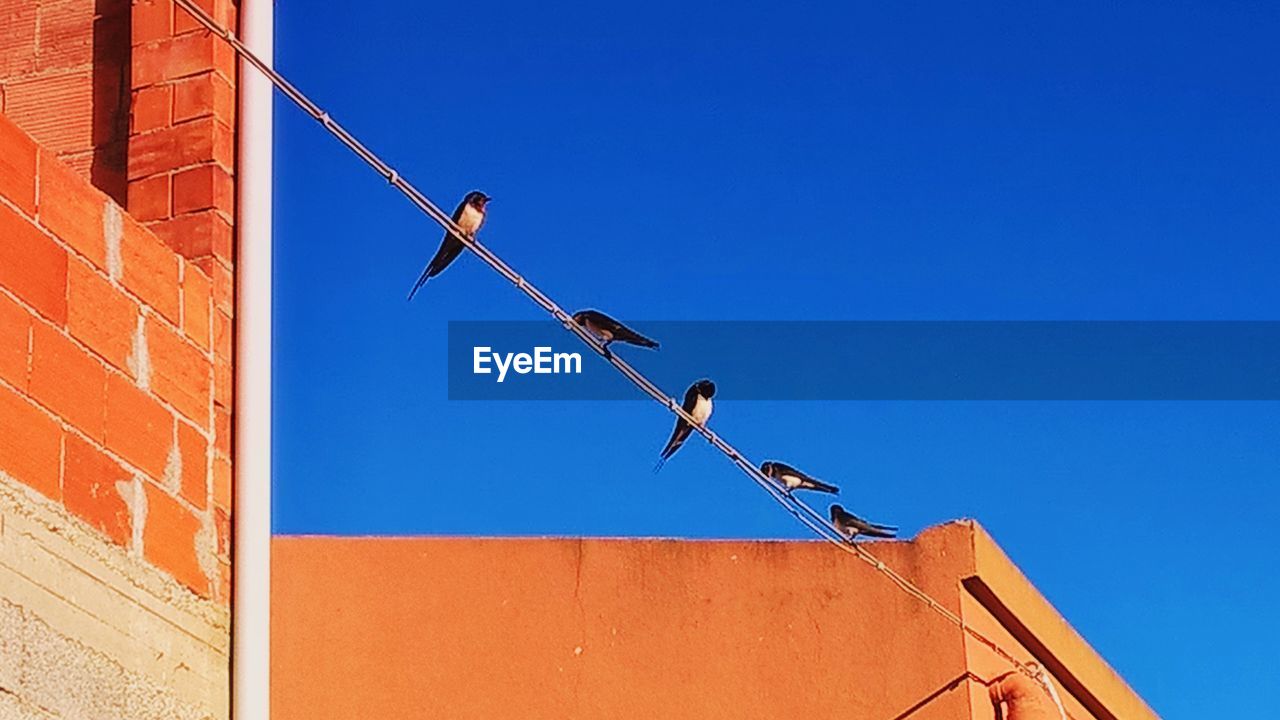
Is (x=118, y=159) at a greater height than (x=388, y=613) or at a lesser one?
greater

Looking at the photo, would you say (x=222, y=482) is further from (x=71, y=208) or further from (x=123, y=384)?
(x=71, y=208)

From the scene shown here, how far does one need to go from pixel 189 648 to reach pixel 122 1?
202cm

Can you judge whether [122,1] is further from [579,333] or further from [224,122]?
[579,333]

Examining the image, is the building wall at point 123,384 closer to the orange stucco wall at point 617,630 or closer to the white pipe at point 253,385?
the white pipe at point 253,385

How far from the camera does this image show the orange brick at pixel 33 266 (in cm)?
432

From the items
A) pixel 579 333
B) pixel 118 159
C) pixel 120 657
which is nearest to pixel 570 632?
pixel 579 333

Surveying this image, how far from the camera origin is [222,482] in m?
5.01

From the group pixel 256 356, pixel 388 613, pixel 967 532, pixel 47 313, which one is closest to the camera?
pixel 47 313

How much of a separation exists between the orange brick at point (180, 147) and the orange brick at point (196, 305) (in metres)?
0.31

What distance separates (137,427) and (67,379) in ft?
0.98

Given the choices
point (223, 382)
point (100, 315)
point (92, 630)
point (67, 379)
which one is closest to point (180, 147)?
point (223, 382)

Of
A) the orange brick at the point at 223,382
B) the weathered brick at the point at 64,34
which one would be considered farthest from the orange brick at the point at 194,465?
the weathered brick at the point at 64,34

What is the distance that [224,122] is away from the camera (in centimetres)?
529

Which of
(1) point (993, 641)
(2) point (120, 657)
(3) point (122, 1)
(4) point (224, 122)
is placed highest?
(3) point (122, 1)
